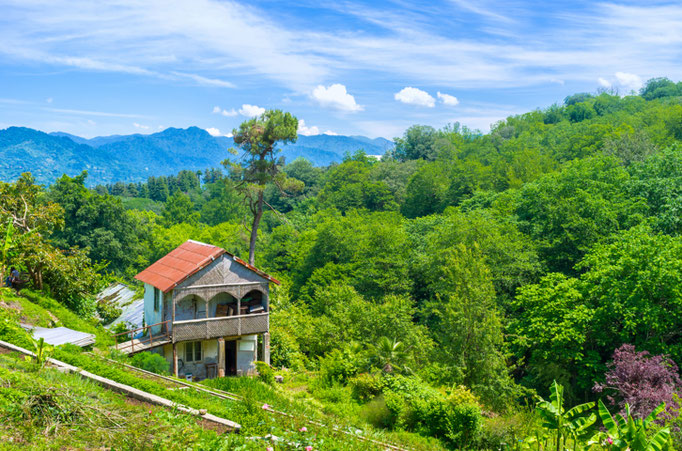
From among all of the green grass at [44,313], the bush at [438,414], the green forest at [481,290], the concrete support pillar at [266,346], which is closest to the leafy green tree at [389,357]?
the green forest at [481,290]

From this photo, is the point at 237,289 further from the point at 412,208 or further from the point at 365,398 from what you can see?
the point at 412,208

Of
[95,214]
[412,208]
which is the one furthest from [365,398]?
[412,208]

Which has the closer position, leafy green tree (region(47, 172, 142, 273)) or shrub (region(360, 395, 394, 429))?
shrub (region(360, 395, 394, 429))

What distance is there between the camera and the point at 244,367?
67.4 ft

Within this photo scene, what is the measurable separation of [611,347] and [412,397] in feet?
41.5

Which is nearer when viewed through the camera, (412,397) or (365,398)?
(412,397)

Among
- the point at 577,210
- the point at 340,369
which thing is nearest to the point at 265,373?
the point at 340,369

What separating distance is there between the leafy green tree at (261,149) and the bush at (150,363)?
50.9 ft

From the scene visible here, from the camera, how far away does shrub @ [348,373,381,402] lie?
16.1 metres

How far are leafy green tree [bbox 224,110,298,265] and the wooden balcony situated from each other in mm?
12063

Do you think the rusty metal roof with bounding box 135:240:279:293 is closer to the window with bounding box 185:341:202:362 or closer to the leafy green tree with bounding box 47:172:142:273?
the window with bounding box 185:341:202:362

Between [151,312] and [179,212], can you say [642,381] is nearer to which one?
[151,312]

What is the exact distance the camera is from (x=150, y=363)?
52.4 ft

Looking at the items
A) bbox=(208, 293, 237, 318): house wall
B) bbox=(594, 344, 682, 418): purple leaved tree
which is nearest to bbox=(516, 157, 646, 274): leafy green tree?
bbox=(594, 344, 682, 418): purple leaved tree
